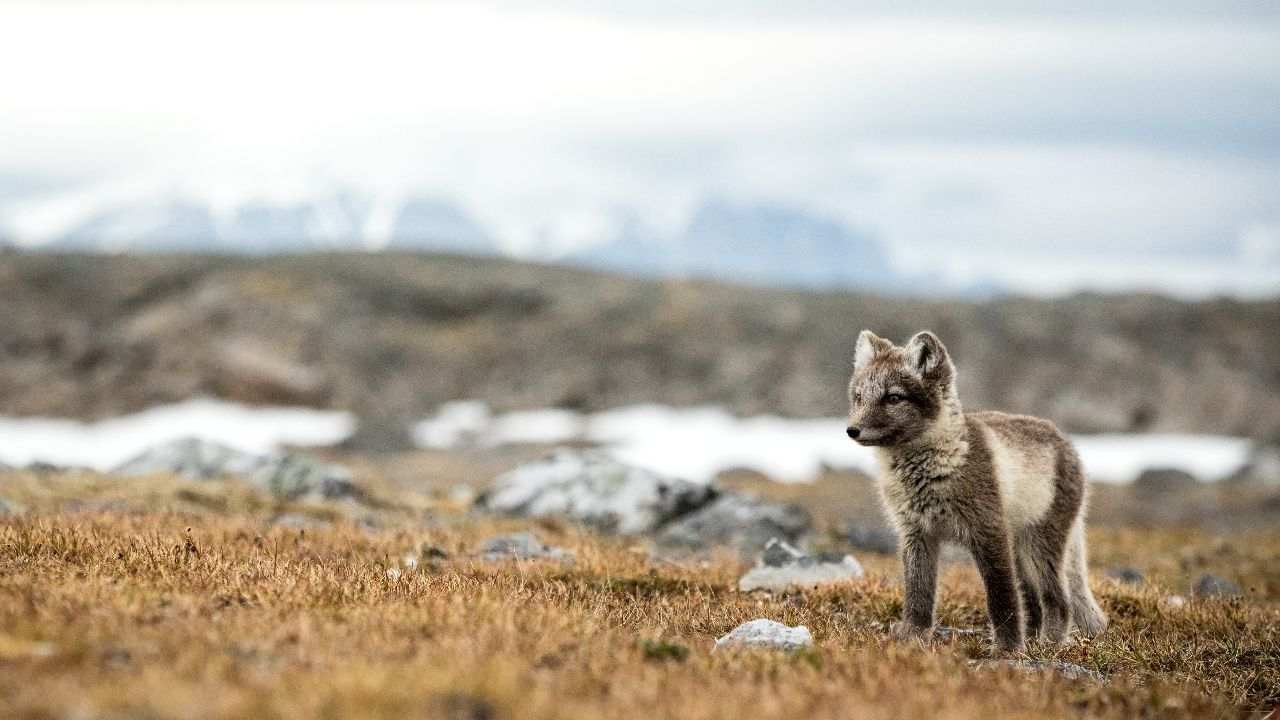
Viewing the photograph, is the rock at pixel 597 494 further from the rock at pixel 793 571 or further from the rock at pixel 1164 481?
the rock at pixel 1164 481

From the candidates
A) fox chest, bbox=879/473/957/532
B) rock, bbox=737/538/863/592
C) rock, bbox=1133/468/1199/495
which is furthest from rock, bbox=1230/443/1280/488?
fox chest, bbox=879/473/957/532

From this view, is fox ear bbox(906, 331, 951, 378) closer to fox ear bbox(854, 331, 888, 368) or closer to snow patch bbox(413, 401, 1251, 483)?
fox ear bbox(854, 331, 888, 368)

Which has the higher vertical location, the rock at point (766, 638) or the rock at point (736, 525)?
the rock at point (766, 638)

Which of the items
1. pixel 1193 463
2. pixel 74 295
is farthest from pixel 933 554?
pixel 74 295

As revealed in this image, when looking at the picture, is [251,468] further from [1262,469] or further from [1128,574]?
[1262,469]

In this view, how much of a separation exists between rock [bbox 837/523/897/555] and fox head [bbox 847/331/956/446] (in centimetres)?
884

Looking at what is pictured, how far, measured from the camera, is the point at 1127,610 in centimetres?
1060

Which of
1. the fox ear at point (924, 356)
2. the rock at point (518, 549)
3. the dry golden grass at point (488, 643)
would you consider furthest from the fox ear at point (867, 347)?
the rock at point (518, 549)

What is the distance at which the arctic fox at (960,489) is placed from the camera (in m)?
8.37

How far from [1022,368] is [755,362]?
42.0 feet

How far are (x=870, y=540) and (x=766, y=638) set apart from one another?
10575 millimetres

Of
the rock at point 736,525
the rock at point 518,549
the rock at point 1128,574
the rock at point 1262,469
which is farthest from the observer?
the rock at point 1262,469

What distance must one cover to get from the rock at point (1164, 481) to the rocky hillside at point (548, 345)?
35.2 ft

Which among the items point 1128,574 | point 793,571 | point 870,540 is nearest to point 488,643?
point 793,571
